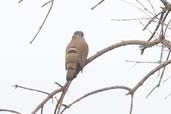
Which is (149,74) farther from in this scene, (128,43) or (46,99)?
(46,99)

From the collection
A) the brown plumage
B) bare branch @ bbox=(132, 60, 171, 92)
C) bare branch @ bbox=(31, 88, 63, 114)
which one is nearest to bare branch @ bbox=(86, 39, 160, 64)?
bare branch @ bbox=(132, 60, 171, 92)

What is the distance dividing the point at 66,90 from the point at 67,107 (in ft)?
1.35

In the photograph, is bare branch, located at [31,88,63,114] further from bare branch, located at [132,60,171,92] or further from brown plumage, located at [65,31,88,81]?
brown plumage, located at [65,31,88,81]

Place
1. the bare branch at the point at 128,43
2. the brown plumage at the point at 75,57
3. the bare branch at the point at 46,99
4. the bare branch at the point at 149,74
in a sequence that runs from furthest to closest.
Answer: the brown plumage at the point at 75,57 → the bare branch at the point at 128,43 → the bare branch at the point at 46,99 → the bare branch at the point at 149,74

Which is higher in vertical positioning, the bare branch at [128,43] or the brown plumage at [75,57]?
the brown plumage at [75,57]

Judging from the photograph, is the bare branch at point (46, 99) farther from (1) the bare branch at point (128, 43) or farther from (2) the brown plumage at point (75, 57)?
(2) the brown plumage at point (75, 57)

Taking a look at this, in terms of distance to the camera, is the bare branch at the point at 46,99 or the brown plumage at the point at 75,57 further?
the brown plumage at the point at 75,57

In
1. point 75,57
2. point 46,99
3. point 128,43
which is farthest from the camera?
point 75,57

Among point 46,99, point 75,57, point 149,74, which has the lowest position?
point 46,99

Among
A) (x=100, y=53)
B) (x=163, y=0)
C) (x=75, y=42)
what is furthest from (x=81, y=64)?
(x=163, y=0)

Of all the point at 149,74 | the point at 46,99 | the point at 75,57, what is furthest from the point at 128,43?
the point at 75,57

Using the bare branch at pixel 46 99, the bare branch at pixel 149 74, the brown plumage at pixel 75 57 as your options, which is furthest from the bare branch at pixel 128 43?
the brown plumage at pixel 75 57

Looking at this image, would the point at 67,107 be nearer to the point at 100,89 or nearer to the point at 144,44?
the point at 100,89

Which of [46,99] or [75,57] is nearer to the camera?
[46,99]
